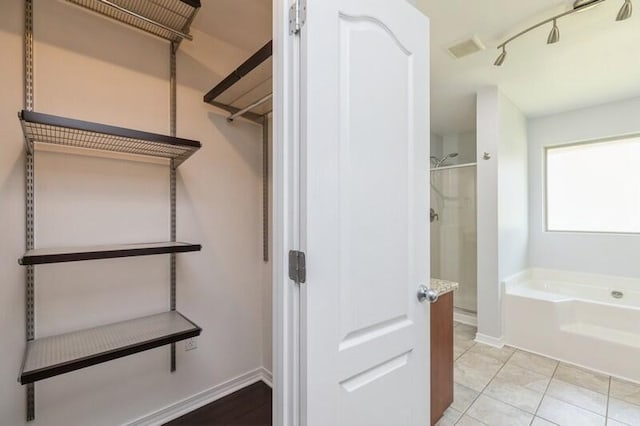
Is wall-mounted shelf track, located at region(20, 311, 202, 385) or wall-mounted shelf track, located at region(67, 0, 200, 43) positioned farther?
wall-mounted shelf track, located at region(67, 0, 200, 43)

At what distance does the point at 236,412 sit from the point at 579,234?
3.87 meters

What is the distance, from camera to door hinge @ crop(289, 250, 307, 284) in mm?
847

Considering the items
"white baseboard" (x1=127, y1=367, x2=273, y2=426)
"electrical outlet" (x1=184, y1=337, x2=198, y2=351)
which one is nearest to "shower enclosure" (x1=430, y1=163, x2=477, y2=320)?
"white baseboard" (x1=127, y1=367, x2=273, y2=426)

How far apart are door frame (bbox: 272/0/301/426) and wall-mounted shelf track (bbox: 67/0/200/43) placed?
86 cm

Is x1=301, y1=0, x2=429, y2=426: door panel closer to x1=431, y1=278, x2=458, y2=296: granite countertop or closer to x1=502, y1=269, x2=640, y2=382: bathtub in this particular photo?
x1=431, y1=278, x2=458, y2=296: granite countertop

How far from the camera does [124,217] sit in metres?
1.63

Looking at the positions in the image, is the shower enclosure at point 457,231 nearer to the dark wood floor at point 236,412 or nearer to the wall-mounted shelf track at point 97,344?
the dark wood floor at point 236,412

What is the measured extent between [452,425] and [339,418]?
1292 millimetres

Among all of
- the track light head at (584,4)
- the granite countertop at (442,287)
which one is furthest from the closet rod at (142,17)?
the track light head at (584,4)

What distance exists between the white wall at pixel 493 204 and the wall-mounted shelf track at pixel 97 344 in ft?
8.79

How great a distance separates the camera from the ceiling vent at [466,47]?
2049mm

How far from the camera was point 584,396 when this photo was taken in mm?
2043

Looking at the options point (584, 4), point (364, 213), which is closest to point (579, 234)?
point (584, 4)

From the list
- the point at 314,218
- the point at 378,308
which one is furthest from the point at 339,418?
the point at 314,218
